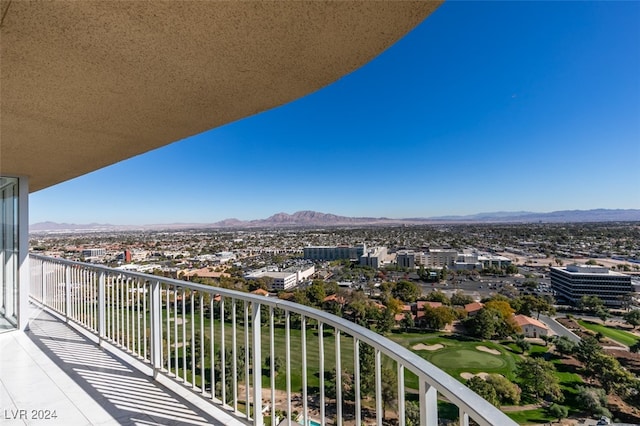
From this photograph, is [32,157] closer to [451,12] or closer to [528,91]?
[451,12]

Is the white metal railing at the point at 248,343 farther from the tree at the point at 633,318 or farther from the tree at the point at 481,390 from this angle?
the tree at the point at 633,318

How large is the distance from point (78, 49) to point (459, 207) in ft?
140

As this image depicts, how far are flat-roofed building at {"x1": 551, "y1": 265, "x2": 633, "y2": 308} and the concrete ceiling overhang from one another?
14.5m

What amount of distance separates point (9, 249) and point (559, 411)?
10161 millimetres

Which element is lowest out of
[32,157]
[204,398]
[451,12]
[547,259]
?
[547,259]

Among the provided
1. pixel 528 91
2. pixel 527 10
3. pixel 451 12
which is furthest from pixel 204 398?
pixel 528 91

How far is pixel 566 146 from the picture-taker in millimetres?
24391

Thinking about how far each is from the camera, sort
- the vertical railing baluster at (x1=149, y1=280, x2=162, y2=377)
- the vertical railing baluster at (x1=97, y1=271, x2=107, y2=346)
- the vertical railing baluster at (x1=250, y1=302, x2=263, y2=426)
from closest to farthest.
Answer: the vertical railing baluster at (x1=250, y1=302, x2=263, y2=426) → the vertical railing baluster at (x1=149, y1=280, x2=162, y2=377) → the vertical railing baluster at (x1=97, y1=271, x2=107, y2=346)

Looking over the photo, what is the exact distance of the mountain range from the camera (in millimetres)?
27006

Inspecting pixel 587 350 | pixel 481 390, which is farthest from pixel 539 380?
pixel 481 390

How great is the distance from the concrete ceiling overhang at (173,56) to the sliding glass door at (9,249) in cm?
275

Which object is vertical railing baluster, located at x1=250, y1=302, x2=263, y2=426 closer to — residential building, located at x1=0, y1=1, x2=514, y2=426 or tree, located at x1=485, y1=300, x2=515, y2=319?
residential building, located at x1=0, y1=1, x2=514, y2=426

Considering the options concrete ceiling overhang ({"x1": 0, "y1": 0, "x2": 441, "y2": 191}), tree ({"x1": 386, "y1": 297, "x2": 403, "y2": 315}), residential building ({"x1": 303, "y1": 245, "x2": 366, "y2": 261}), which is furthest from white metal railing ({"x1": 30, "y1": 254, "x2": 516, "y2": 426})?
residential building ({"x1": 303, "y1": 245, "x2": 366, "y2": 261})

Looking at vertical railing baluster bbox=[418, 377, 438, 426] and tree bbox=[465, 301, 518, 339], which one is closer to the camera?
vertical railing baluster bbox=[418, 377, 438, 426]
